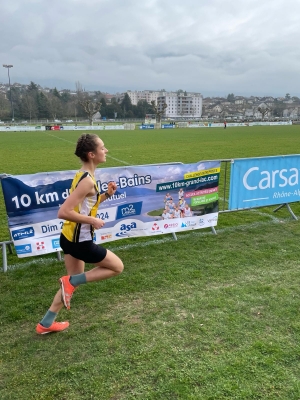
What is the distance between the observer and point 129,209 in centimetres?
543

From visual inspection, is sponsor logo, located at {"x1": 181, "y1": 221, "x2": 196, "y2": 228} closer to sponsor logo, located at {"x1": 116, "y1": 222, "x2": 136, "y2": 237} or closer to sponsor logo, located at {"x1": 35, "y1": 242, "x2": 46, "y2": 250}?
sponsor logo, located at {"x1": 116, "y1": 222, "x2": 136, "y2": 237}

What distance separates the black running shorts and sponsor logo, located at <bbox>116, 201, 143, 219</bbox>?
89.1 inches

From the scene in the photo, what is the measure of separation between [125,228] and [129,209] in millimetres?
326

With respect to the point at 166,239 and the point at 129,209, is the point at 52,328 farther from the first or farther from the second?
the point at 166,239

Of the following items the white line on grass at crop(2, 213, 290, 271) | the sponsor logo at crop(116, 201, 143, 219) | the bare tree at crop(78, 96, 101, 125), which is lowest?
the white line on grass at crop(2, 213, 290, 271)

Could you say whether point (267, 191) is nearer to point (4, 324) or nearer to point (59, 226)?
point (59, 226)

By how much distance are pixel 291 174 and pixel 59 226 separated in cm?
480

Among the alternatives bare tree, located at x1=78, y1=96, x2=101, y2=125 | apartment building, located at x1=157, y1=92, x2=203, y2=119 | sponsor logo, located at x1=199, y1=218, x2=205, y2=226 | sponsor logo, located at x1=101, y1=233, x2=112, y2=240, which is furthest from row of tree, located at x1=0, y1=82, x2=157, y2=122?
sponsor logo, located at x1=101, y1=233, x2=112, y2=240

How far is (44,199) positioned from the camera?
15.7 feet

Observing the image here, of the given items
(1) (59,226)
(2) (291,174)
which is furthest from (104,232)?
(2) (291,174)

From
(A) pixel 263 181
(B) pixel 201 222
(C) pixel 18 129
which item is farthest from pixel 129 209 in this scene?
(C) pixel 18 129

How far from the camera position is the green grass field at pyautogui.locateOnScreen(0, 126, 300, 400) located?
2.61 m

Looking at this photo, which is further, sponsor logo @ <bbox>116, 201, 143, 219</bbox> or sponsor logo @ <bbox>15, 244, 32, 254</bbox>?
sponsor logo @ <bbox>116, 201, 143, 219</bbox>

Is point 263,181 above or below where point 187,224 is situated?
above
